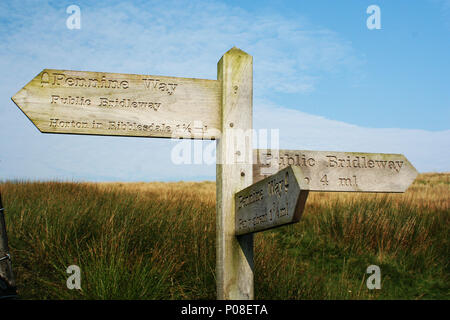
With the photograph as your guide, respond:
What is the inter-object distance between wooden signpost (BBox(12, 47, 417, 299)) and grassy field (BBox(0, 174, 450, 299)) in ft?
2.78

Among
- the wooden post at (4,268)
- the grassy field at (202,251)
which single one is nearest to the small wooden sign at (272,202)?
the grassy field at (202,251)

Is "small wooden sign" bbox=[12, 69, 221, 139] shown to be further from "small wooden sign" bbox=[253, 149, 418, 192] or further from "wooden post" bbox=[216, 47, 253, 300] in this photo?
"small wooden sign" bbox=[253, 149, 418, 192]

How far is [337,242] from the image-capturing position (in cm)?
628

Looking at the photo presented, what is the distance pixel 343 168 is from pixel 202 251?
5.40 ft

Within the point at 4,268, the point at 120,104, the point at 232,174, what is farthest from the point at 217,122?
the point at 4,268

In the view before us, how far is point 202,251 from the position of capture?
381 cm

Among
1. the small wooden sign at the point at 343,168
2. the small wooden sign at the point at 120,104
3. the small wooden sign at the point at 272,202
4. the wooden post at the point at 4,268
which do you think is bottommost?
the wooden post at the point at 4,268

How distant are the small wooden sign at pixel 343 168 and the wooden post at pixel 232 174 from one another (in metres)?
0.14

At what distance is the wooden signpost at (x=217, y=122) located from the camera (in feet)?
8.63

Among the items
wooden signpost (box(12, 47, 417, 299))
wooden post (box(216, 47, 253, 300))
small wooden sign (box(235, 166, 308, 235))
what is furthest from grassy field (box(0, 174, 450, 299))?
small wooden sign (box(235, 166, 308, 235))

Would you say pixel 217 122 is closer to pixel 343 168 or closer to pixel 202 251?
pixel 343 168

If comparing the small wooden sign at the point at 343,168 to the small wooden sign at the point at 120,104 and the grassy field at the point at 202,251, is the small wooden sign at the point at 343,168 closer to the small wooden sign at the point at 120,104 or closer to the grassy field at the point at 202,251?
the small wooden sign at the point at 120,104

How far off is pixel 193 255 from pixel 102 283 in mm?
1095
